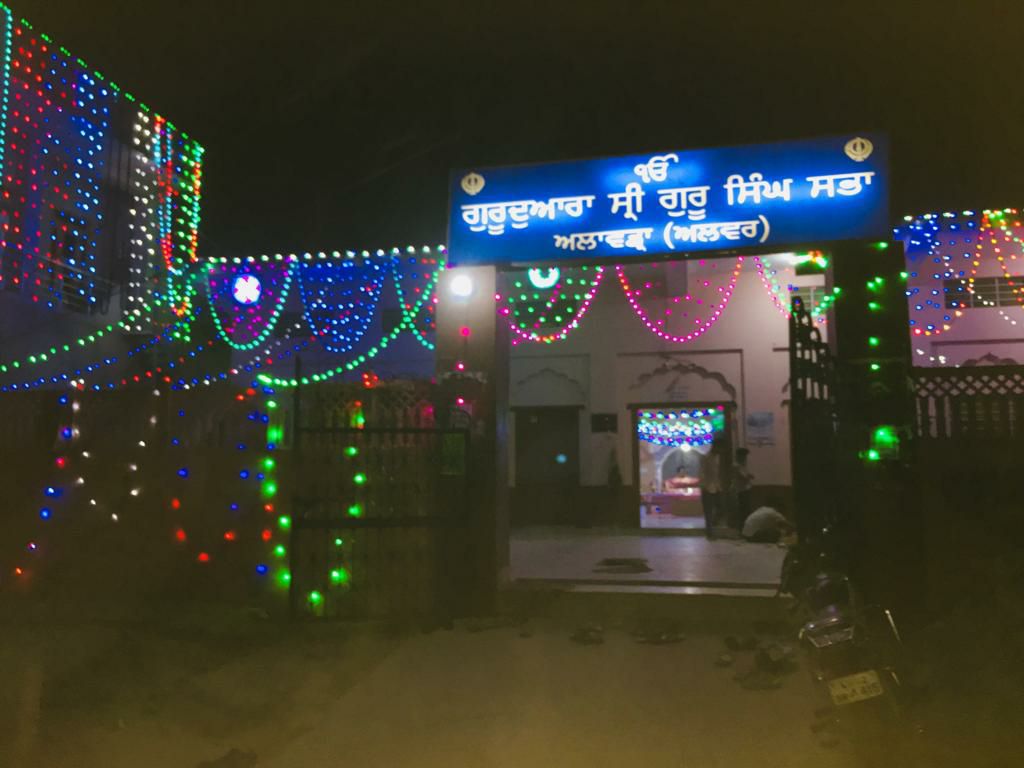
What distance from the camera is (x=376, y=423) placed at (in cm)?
689

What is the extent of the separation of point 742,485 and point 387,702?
325 inches

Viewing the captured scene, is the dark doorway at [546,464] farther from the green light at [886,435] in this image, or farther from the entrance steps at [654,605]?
the green light at [886,435]

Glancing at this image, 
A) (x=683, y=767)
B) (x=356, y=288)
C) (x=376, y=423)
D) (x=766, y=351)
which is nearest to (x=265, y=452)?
(x=376, y=423)

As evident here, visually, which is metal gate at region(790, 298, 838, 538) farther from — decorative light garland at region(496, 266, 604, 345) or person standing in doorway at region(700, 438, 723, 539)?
decorative light garland at region(496, 266, 604, 345)

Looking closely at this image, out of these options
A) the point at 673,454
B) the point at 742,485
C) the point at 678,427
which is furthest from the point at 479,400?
the point at 673,454

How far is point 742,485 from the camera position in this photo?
455 inches

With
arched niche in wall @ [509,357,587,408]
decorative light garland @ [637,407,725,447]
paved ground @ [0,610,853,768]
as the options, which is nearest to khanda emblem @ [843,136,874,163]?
paved ground @ [0,610,853,768]

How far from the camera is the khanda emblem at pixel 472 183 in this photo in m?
7.41

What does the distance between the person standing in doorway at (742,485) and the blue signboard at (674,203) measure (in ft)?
18.6

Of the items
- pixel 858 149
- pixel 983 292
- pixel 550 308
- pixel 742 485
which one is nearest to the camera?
pixel 858 149

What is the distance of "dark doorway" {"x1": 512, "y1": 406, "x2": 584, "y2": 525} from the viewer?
1365 cm

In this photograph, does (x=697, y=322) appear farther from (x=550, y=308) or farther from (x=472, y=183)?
(x=472, y=183)

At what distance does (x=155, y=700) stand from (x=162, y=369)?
944 cm

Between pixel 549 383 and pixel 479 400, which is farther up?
pixel 549 383
